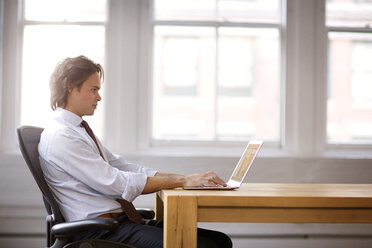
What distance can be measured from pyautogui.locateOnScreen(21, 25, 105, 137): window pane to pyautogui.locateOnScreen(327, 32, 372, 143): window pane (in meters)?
1.82

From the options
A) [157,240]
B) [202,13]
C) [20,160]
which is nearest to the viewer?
[157,240]

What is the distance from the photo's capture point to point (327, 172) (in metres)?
3.65

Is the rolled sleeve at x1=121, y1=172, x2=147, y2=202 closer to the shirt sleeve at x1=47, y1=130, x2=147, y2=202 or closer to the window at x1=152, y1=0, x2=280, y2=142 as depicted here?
the shirt sleeve at x1=47, y1=130, x2=147, y2=202

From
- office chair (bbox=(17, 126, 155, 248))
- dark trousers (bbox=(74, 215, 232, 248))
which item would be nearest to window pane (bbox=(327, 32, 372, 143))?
dark trousers (bbox=(74, 215, 232, 248))

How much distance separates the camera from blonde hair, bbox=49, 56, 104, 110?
2.26m

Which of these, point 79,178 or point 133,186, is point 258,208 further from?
point 79,178

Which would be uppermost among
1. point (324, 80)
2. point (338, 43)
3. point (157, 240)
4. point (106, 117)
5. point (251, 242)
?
point (338, 43)

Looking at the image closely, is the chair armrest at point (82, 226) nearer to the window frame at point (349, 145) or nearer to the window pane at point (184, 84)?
the window pane at point (184, 84)

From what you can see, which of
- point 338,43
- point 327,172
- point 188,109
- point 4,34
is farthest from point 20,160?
point 338,43

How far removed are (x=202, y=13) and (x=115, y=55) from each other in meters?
0.75

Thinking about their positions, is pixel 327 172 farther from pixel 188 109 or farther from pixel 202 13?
pixel 202 13

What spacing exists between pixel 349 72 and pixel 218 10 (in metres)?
1.17

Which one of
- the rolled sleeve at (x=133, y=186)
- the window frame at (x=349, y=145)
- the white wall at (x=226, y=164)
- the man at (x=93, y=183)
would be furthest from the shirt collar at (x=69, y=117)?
the window frame at (x=349, y=145)

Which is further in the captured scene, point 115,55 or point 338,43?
point 338,43
